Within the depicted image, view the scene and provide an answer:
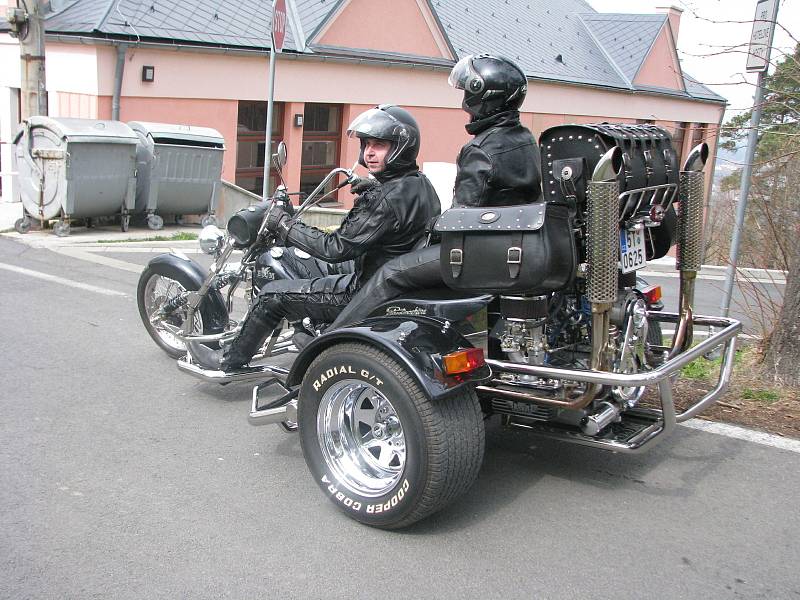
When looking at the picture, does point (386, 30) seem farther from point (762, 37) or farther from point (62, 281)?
point (762, 37)

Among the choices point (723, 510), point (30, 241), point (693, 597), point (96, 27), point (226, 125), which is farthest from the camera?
point (226, 125)

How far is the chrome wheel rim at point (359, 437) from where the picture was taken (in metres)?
4.11

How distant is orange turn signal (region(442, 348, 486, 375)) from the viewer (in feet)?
12.5

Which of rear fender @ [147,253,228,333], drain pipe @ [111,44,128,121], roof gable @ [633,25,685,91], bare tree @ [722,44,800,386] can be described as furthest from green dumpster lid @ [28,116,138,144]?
roof gable @ [633,25,685,91]

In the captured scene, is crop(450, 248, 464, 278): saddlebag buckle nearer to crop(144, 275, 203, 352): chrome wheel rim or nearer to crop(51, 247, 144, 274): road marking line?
crop(144, 275, 203, 352): chrome wheel rim

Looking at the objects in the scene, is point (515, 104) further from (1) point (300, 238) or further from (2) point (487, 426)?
(2) point (487, 426)

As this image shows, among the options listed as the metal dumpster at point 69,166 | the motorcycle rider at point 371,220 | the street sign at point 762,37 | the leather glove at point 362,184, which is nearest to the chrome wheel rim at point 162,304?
the motorcycle rider at point 371,220

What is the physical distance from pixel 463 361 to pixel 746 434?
2.22m

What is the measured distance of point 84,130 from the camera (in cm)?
1162

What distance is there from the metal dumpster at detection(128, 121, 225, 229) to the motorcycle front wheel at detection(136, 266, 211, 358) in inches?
259

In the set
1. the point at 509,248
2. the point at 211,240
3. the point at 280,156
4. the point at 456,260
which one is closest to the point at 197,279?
the point at 211,240

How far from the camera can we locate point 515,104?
15.3ft

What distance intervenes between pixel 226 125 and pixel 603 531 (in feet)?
46.5

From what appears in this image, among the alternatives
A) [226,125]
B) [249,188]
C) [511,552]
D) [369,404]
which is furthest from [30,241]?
[511,552]
